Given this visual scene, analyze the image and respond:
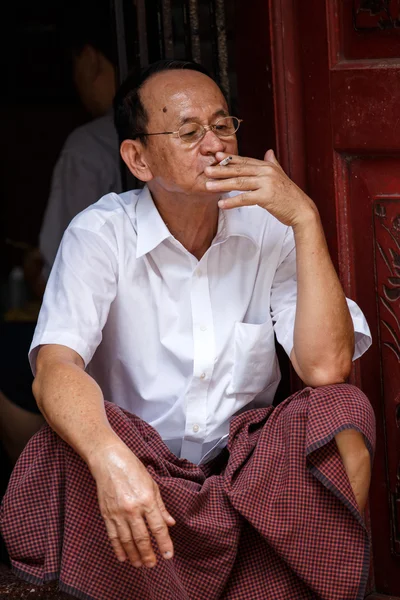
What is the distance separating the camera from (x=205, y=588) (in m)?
2.40

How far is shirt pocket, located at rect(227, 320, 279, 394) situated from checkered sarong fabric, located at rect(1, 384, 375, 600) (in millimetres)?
327

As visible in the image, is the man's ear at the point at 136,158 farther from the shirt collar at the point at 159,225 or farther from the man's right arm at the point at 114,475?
the man's right arm at the point at 114,475

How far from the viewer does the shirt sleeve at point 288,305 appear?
276cm

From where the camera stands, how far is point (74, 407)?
2.28m

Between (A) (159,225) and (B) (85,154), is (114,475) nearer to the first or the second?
(A) (159,225)

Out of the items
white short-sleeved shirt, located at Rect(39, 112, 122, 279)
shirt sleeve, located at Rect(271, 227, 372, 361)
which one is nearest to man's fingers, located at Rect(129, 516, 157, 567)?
shirt sleeve, located at Rect(271, 227, 372, 361)

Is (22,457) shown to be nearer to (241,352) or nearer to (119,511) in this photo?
(119,511)

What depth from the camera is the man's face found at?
2604mm

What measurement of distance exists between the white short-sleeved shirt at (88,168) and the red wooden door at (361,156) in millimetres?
1460

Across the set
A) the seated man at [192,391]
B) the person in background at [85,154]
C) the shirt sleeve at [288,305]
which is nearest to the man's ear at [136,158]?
the seated man at [192,391]

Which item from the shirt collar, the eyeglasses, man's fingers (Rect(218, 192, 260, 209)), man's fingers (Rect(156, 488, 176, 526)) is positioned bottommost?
man's fingers (Rect(156, 488, 176, 526))

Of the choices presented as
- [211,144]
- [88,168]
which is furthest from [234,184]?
[88,168]

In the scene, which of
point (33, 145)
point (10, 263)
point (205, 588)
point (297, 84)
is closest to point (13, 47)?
point (33, 145)

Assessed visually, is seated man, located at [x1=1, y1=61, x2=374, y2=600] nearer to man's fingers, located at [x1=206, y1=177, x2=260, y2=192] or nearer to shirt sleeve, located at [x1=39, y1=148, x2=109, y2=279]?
man's fingers, located at [x1=206, y1=177, x2=260, y2=192]
